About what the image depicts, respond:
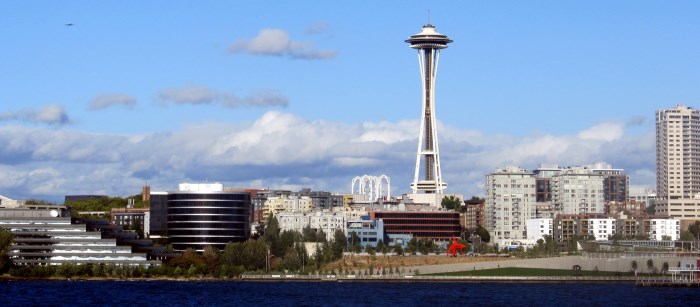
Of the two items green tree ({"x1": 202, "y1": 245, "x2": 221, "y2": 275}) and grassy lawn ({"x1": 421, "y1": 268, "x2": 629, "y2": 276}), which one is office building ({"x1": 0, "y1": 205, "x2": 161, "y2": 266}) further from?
grassy lawn ({"x1": 421, "y1": 268, "x2": 629, "y2": 276})

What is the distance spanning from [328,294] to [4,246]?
165ft

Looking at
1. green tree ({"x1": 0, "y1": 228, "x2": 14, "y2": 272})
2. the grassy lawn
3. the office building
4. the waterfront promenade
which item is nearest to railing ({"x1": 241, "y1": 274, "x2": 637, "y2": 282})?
the waterfront promenade

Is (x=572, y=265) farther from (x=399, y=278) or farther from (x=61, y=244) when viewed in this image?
(x=61, y=244)

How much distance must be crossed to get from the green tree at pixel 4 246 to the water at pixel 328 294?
6.09 m

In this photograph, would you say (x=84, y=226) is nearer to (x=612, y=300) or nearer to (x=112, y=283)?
(x=112, y=283)

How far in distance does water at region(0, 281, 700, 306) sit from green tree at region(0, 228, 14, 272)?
6091mm

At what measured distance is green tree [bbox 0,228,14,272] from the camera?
592 ft

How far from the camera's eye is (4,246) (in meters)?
Result: 181

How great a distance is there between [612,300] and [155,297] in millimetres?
Result: 43456

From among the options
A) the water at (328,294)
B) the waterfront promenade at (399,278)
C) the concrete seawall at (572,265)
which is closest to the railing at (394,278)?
the waterfront promenade at (399,278)

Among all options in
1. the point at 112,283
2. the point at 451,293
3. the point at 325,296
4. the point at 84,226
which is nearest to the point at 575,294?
the point at 451,293

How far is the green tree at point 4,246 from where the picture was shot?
180 metres

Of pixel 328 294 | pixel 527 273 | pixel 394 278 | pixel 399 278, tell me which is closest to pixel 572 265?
pixel 527 273

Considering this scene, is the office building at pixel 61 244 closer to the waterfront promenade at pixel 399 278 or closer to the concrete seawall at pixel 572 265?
the waterfront promenade at pixel 399 278
